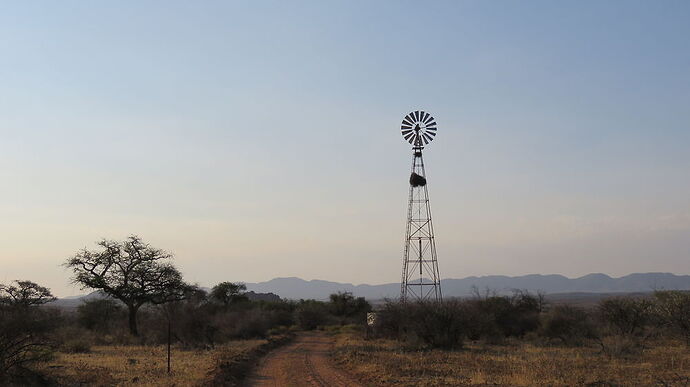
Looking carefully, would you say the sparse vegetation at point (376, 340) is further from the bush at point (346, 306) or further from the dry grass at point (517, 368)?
the bush at point (346, 306)

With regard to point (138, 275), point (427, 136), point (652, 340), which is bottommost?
point (652, 340)

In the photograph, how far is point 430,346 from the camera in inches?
1378

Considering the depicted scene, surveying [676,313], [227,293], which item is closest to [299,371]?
[676,313]

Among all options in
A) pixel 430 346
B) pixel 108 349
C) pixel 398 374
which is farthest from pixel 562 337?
pixel 108 349

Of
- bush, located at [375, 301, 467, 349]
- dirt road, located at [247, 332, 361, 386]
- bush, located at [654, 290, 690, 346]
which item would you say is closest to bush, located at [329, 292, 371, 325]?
bush, located at [375, 301, 467, 349]

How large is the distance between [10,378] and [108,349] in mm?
22237

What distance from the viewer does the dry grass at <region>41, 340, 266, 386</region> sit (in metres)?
21.1

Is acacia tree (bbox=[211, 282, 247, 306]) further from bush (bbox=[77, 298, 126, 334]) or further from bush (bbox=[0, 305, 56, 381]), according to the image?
bush (bbox=[0, 305, 56, 381])

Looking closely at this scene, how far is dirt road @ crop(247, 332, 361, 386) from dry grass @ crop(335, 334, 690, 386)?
2.87ft

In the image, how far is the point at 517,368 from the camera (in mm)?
23062

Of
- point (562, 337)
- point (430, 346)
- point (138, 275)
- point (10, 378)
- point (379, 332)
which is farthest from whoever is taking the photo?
point (138, 275)

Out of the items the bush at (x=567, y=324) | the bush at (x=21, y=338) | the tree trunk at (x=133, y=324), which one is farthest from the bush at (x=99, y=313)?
the bush at (x=21, y=338)

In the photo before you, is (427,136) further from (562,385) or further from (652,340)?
(562,385)

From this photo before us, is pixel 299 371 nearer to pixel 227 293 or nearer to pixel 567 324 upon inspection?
pixel 567 324
